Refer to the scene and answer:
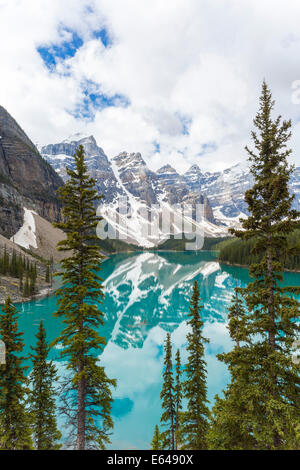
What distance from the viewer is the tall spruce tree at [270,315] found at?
25.7 ft

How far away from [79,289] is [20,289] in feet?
174

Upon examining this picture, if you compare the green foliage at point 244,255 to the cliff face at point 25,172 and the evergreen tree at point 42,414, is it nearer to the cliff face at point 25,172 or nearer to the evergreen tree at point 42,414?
the evergreen tree at point 42,414

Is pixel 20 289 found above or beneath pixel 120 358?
above

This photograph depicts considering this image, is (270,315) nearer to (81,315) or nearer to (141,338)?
(81,315)

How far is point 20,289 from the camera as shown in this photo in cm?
5578

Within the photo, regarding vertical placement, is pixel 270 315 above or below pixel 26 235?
below

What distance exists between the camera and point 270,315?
9.04 meters

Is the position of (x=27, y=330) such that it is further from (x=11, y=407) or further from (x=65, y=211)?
(x=65, y=211)

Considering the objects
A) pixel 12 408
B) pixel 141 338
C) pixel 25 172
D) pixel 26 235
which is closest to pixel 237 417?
pixel 12 408

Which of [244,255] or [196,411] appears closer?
[196,411]

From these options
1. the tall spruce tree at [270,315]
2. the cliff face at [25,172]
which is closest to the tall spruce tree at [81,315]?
the tall spruce tree at [270,315]

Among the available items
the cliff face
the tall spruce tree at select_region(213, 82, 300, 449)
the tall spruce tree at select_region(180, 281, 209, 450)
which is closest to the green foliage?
the tall spruce tree at select_region(180, 281, 209, 450)

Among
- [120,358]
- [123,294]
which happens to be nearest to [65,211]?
[120,358]

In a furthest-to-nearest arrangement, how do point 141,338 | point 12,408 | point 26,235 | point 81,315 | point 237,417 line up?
1. point 26,235
2. point 141,338
3. point 81,315
4. point 12,408
5. point 237,417
